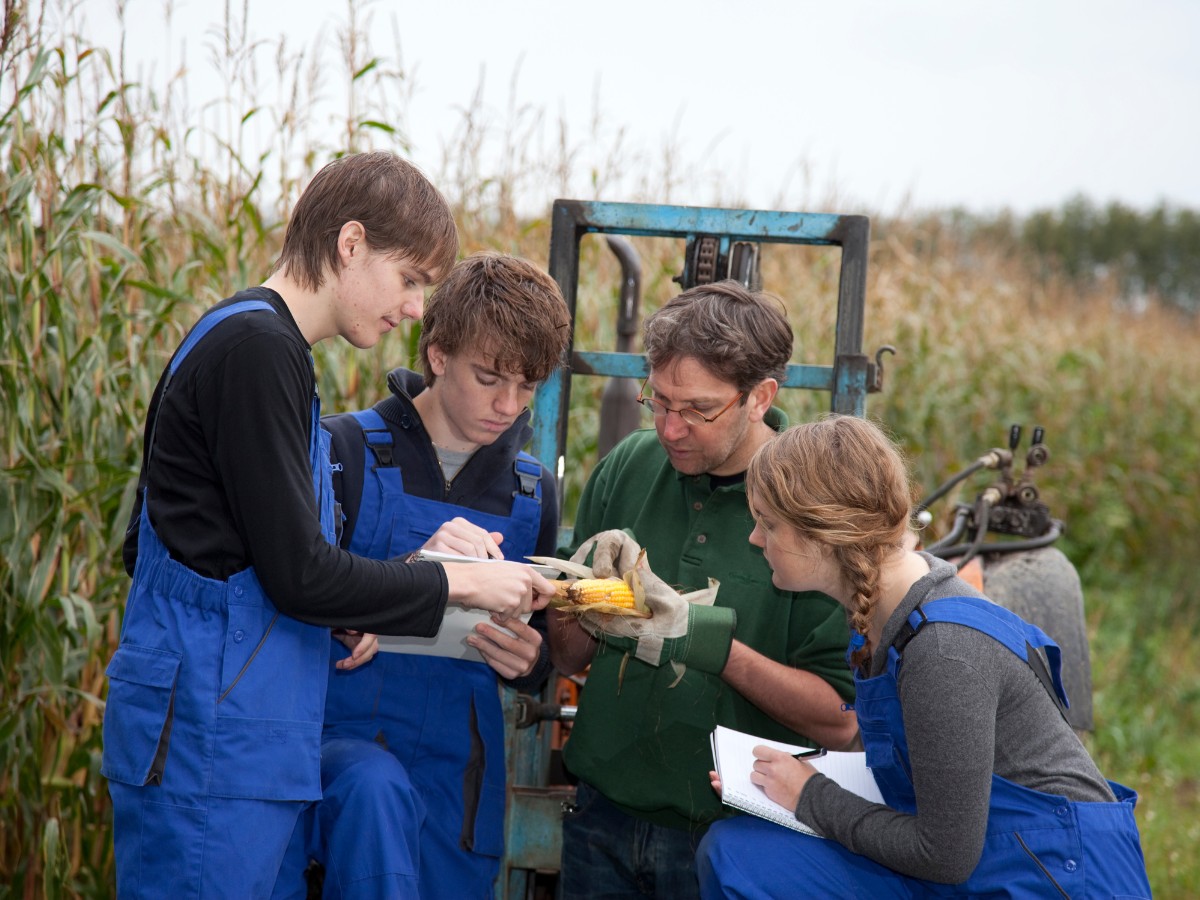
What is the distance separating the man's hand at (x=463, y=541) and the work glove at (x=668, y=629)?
25cm

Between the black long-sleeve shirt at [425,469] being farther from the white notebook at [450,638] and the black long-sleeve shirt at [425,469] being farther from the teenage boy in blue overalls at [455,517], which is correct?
the white notebook at [450,638]

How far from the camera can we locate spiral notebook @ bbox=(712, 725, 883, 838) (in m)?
2.16

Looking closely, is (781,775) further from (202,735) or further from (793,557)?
(202,735)

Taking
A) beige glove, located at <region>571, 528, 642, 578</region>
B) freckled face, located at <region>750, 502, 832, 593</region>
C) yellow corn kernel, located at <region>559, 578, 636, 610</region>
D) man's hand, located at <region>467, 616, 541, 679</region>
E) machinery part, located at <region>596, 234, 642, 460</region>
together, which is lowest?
man's hand, located at <region>467, 616, 541, 679</region>

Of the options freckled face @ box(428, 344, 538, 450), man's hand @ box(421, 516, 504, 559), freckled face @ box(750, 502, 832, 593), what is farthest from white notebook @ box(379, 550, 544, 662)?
freckled face @ box(750, 502, 832, 593)

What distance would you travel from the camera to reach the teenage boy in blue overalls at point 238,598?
186cm

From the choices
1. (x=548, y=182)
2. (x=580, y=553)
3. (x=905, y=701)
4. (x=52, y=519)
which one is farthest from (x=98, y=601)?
(x=548, y=182)

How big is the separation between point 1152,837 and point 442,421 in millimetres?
3692

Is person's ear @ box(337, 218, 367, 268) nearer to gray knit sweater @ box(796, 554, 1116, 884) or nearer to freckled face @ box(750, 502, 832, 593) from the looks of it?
freckled face @ box(750, 502, 832, 593)

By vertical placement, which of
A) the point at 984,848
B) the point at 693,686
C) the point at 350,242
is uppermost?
the point at 350,242

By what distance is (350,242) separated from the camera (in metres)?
2.04

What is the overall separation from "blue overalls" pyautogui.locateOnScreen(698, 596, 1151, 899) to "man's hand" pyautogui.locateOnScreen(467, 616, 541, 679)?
0.54m

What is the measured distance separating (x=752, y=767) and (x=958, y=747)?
51cm

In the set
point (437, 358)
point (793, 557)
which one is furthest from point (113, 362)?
point (793, 557)
